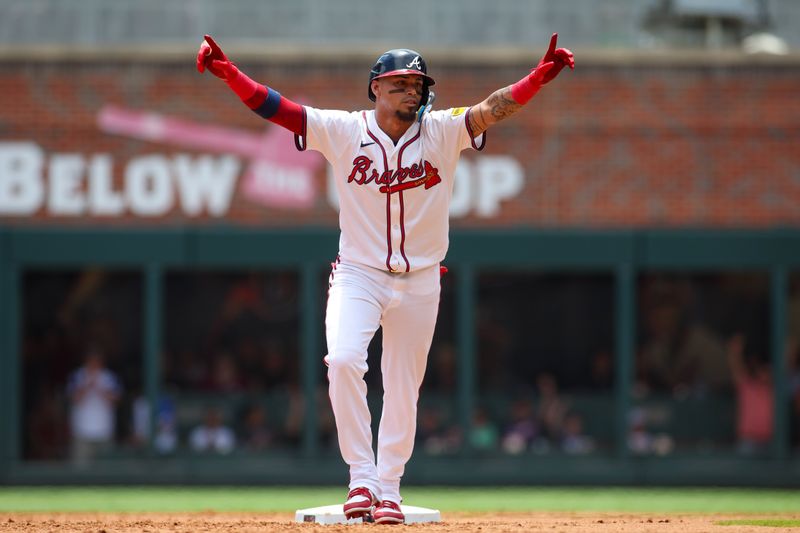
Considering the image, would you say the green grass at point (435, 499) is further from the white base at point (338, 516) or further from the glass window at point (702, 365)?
the white base at point (338, 516)

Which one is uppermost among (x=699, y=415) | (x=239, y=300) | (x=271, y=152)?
(x=271, y=152)

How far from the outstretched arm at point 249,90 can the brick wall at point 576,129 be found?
8.15m

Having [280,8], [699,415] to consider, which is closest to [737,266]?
[699,415]

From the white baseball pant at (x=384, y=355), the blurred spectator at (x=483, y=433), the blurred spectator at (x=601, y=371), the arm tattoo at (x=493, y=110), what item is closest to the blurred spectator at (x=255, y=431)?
the blurred spectator at (x=483, y=433)

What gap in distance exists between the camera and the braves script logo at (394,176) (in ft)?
22.2

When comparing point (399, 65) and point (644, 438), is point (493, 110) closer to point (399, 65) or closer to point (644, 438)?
point (399, 65)

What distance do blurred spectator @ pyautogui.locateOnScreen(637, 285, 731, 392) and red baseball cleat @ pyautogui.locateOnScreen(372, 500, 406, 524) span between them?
8.80 m

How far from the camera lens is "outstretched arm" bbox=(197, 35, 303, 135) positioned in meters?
6.59

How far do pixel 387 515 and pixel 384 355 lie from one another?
0.82 metres

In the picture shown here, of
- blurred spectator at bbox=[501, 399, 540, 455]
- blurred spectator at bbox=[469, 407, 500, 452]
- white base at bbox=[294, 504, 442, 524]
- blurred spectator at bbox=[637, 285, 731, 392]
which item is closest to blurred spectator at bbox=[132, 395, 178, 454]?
blurred spectator at bbox=[469, 407, 500, 452]

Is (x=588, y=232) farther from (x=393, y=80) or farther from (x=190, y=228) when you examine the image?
(x=393, y=80)

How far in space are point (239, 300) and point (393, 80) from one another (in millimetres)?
8754

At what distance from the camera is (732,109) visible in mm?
15133

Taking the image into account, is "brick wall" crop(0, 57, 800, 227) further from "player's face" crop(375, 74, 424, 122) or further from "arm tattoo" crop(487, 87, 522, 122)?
"arm tattoo" crop(487, 87, 522, 122)
